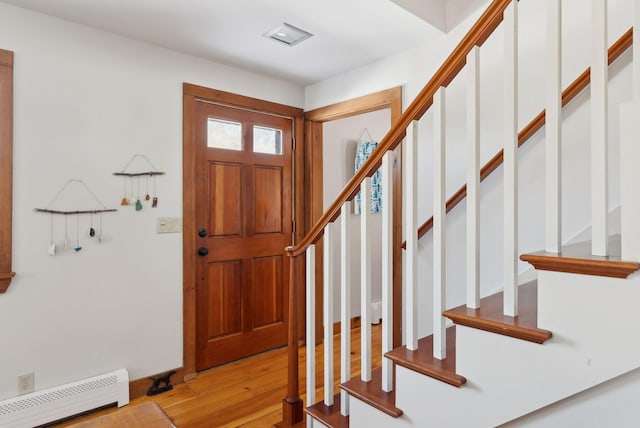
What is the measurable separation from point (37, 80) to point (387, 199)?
2.09 meters

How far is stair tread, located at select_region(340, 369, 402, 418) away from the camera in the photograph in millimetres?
1398

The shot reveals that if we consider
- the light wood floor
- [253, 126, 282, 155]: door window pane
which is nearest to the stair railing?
the light wood floor

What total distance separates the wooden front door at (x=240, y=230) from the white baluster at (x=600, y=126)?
2.42 m

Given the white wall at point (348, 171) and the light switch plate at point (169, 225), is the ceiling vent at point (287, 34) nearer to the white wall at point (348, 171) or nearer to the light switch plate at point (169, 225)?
the white wall at point (348, 171)

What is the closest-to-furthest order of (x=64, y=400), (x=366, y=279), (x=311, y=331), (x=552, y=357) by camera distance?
(x=552, y=357) < (x=366, y=279) < (x=311, y=331) < (x=64, y=400)

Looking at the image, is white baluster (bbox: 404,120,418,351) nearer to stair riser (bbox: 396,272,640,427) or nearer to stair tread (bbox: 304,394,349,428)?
stair riser (bbox: 396,272,640,427)

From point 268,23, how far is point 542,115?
1591 mm

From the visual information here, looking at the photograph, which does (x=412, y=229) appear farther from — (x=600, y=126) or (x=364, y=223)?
(x=600, y=126)

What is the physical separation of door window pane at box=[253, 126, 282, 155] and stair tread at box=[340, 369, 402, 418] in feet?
6.86

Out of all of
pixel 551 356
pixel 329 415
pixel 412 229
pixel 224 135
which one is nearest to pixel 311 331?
pixel 329 415

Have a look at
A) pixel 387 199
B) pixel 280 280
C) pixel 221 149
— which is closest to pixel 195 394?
pixel 280 280

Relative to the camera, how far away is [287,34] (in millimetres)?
2346

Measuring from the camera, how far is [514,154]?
1.09 metres

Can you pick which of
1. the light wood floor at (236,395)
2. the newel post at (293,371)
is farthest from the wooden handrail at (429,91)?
the light wood floor at (236,395)
